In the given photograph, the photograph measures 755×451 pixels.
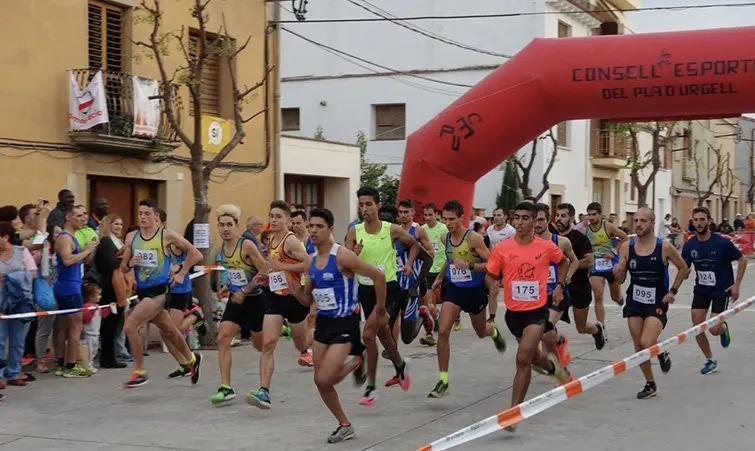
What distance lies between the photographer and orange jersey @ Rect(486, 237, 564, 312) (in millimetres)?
8000

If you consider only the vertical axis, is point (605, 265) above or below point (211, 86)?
below

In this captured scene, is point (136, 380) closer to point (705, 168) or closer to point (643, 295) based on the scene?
point (643, 295)

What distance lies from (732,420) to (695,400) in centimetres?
94

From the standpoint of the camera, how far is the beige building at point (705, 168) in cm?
4938

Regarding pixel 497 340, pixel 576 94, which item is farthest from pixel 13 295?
pixel 576 94

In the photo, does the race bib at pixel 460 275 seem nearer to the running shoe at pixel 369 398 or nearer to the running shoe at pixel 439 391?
the running shoe at pixel 439 391

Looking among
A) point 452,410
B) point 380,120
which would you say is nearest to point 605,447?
point 452,410

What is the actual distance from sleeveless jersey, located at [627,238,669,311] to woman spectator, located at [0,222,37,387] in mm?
5926

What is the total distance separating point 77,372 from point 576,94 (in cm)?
653

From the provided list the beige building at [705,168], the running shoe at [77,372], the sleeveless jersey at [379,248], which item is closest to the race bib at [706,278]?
the sleeveless jersey at [379,248]

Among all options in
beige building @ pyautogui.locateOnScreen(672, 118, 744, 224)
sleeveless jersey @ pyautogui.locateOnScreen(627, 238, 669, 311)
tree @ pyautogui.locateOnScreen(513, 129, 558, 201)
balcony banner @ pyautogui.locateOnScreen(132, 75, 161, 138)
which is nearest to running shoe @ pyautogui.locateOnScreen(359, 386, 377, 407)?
sleeveless jersey @ pyautogui.locateOnScreen(627, 238, 669, 311)

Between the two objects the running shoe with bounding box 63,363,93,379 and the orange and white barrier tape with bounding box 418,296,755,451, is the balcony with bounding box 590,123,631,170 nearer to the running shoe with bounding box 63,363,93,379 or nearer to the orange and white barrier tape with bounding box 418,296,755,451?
the running shoe with bounding box 63,363,93,379

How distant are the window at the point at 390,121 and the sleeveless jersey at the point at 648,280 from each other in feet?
78.3

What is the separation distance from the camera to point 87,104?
1520cm
